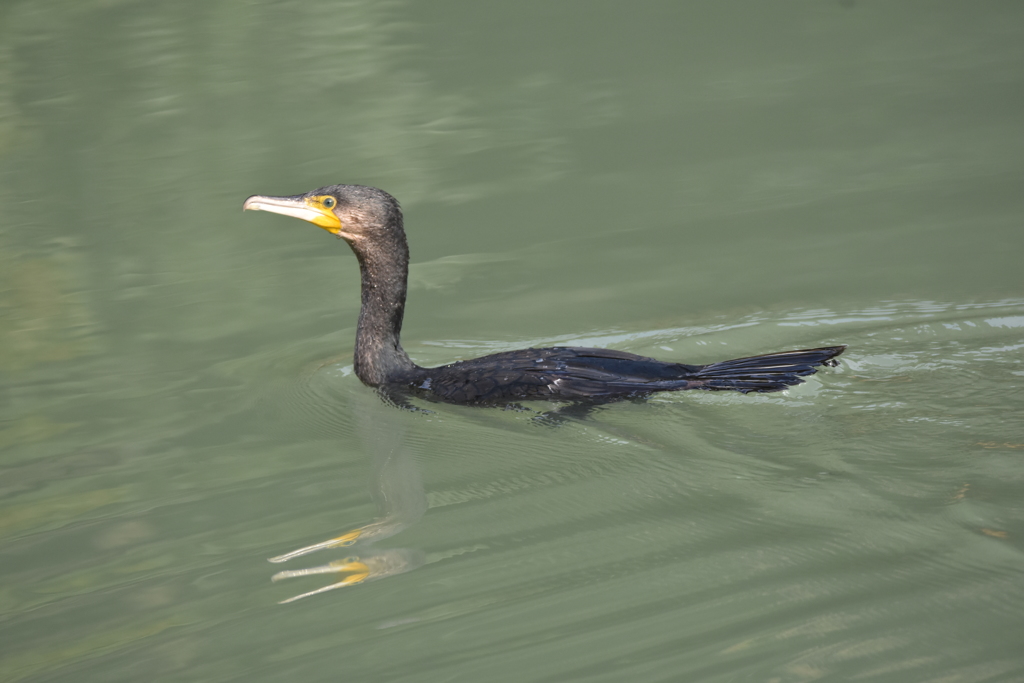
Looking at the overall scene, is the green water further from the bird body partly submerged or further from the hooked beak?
the hooked beak

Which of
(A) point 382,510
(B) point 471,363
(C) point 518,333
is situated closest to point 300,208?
(B) point 471,363

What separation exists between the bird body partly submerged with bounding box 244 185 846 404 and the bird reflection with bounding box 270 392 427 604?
27cm

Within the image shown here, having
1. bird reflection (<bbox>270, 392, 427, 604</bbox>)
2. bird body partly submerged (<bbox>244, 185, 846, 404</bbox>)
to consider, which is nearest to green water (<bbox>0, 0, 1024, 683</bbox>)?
bird reflection (<bbox>270, 392, 427, 604</bbox>)

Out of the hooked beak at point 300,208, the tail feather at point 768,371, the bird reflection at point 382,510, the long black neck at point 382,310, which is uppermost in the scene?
the hooked beak at point 300,208

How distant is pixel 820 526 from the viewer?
3912 millimetres

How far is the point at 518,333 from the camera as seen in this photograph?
648 centimetres

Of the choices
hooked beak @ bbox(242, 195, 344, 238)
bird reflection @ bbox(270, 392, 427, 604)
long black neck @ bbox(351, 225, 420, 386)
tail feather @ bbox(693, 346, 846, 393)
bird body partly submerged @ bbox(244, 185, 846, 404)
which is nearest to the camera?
bird reflection @ bbox(270, 392, 427, 604)

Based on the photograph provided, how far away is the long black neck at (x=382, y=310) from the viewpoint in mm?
5727

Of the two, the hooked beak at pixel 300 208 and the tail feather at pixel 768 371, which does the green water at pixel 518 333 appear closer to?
the tail feather at pixel 768 371

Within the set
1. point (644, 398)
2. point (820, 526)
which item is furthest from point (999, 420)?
point (644, 398)

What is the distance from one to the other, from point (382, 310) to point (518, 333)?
1043 mm

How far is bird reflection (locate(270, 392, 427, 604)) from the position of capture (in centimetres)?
400

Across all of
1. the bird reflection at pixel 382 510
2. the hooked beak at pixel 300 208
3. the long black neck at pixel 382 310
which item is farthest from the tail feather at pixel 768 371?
the hooked beak at pixel 300 208

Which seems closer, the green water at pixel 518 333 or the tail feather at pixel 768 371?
the green water at pixel 518 333
